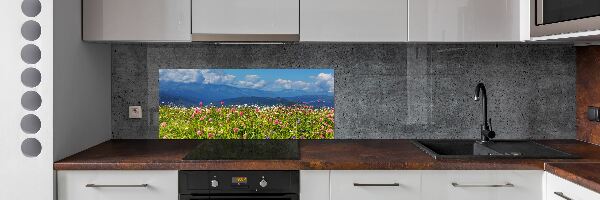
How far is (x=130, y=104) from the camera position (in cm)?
309

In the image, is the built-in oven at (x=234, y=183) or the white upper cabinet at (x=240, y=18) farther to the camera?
the white upper cabinet at (x=240, y=18)

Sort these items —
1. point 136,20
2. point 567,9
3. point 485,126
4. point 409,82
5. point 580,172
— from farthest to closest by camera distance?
point 409,82
point 485,126
point 136,20
point 567,9
point 580,172

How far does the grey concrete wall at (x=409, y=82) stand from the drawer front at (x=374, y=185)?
0.74 meters

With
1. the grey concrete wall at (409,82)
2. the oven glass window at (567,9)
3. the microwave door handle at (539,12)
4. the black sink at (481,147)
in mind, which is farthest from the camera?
the grey concrete wall at (409,82)

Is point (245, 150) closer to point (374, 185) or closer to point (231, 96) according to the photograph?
point (231, 96)

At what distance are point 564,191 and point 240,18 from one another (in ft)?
5.01

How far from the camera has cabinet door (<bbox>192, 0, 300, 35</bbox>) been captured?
2.68 meters

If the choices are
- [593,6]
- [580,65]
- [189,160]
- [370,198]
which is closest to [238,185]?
[189,160]
